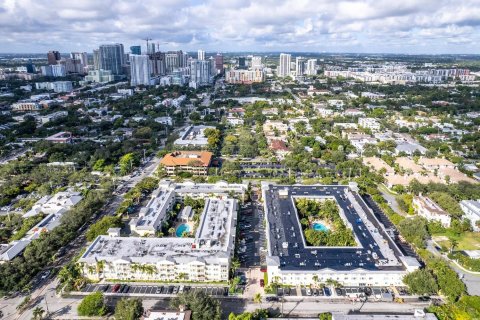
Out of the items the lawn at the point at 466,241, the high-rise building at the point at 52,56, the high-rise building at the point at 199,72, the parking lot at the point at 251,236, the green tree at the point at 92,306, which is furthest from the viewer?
the high-rise building at the point at 52,56

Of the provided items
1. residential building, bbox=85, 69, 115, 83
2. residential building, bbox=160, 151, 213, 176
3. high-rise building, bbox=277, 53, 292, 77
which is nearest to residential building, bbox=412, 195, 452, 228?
residential building, bbox=160, 151, 213, 176

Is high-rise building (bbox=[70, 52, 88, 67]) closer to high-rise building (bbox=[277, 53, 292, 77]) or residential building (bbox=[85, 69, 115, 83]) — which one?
residential building (bbox=[85, 69, 115, 83])

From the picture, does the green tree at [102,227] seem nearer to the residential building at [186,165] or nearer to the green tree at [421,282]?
the residential building at [186,165]

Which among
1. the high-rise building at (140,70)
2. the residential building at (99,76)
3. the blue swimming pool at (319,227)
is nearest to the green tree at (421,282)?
the blue swimming pool at (319,227)

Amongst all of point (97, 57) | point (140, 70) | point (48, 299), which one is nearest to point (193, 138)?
point (48, 299)

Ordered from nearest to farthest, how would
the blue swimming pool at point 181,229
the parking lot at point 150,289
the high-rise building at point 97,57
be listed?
1. the parking lot at point 150,289
2. the blue swimming pool at point 181,229
3. the high-rise building at point 97,57

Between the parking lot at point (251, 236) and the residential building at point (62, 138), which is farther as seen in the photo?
the residential building at point (62, 138)

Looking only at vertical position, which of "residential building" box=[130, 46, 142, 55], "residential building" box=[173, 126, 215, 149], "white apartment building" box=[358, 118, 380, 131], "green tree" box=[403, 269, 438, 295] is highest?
"residential building" box=[130, 46, 142, 55]

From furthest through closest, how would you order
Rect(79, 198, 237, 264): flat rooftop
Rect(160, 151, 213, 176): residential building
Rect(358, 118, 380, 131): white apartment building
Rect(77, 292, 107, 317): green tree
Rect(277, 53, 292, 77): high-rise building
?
1. Rect(277, 53, 292, 77): high-rise building
2. Rect(358, 118, 380, 131): white apartment building
3. Rect(160, 151, 213, 176): residential building
4. Rect(79, 198, 237, 264): flat rooftop
5. Rect(77, 292, 107, 317): green tree
